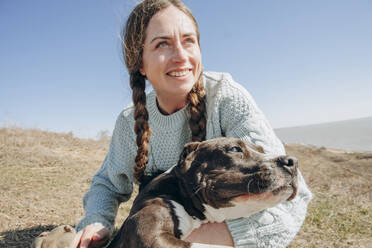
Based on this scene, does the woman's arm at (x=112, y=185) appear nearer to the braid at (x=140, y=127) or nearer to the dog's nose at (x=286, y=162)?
the braid at (x=140, y=127)

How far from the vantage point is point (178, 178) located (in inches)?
97.4

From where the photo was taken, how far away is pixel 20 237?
11.9 feet

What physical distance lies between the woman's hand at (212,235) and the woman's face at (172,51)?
4.36 feet

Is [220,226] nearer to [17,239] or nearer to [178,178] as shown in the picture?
[178,178]

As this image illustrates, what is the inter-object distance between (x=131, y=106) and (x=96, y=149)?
6.45 m

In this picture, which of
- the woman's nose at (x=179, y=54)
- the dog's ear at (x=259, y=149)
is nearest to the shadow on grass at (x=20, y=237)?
the woman's nose at (x=179, y=54)

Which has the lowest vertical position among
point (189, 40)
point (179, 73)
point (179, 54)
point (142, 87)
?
point (142, 87)

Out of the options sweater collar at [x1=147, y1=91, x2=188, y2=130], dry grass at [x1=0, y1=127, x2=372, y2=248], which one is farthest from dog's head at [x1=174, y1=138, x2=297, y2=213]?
dry grass at [x1=0, y1=127, x2=372, y2=248]

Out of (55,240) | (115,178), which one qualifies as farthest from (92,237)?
(115,178)

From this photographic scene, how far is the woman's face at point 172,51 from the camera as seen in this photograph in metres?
2.90

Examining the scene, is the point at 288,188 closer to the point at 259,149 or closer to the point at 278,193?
the point at 278,193

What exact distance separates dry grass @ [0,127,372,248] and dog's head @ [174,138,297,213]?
1868 millimetres

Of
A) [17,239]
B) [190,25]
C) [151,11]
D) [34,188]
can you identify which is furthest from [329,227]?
[34,188]

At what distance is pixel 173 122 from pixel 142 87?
1.89ft
